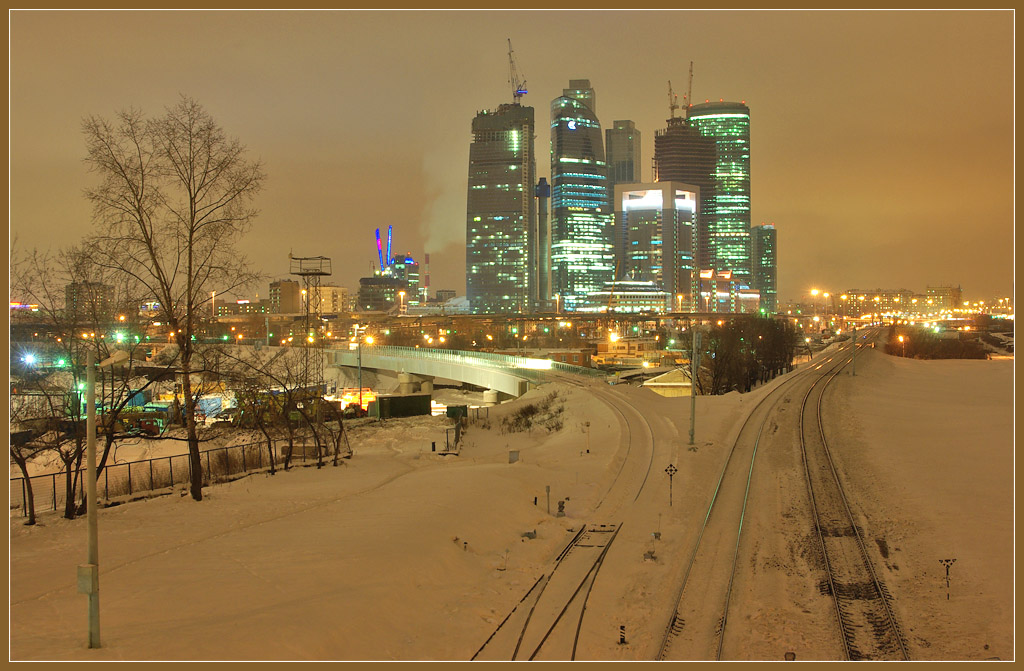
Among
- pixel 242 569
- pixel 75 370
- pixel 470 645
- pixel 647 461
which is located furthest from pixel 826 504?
pixel 75 370

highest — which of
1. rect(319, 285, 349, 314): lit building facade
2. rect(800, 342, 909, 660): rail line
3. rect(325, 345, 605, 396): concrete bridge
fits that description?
rect(319, 285, 349, 314): lit building facade

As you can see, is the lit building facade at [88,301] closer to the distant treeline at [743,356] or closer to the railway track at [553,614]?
the railway track at [553,614]

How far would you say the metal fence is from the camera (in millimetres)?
17203

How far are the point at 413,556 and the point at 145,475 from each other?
1258 cm

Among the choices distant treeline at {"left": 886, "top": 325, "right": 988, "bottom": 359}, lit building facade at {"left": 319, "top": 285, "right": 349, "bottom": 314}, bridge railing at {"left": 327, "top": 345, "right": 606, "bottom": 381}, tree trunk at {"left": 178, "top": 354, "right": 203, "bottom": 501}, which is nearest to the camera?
tree trunk at {"left": 178, "top": 354, "right": 203, "bottom": 501}

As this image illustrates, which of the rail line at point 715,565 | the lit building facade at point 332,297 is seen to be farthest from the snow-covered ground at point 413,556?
the lit building facade at point 332,297

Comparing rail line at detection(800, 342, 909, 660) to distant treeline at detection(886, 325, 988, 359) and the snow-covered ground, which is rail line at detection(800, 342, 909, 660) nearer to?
the snow-covered ground

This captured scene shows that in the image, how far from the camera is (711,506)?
58.2 feet

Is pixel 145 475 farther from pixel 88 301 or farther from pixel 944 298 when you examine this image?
pixel 944 298

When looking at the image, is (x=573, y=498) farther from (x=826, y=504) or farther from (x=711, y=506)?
(x=826, y=504)

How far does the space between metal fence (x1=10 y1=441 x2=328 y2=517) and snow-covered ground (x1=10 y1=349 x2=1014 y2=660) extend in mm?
1611

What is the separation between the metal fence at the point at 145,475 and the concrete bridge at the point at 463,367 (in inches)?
861

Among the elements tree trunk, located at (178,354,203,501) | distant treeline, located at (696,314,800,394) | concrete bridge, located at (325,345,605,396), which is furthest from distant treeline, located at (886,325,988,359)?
tree trunk, located at (178,354,203,501)

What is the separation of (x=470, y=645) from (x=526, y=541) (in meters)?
5.42
